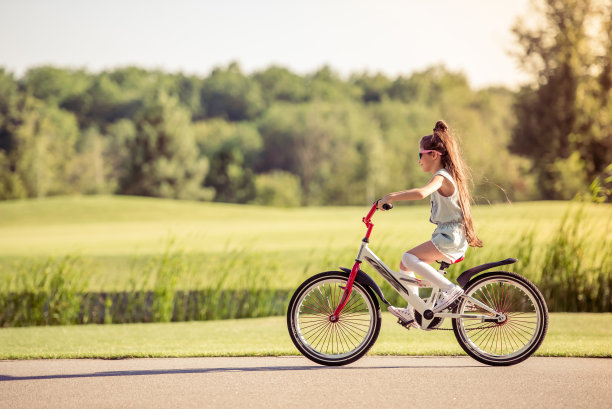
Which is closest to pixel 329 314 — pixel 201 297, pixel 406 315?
pixel 406 315

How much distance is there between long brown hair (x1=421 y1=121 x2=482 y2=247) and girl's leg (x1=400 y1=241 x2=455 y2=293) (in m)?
0.30

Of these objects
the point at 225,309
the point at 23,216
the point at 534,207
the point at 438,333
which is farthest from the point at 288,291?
the point at 23,216

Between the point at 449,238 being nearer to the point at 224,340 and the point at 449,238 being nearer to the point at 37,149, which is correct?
the point at 224,340

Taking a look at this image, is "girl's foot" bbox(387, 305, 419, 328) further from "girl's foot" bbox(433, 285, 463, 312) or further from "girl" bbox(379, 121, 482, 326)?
"girl's foot" bbox(433, 285, 463, 312)

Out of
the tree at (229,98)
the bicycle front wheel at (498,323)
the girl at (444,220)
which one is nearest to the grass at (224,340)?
the bicycle front wheel at (498,323)

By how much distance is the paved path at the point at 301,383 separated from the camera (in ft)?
15.0

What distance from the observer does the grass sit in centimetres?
638

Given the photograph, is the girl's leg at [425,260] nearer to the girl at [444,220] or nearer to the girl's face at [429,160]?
the girl at [444,220]

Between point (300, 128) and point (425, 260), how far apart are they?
83.8m

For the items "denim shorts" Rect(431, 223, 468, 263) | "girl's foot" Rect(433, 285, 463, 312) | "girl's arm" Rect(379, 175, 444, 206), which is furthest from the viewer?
"girl's foot" Rect(433, 285, 463, 312)

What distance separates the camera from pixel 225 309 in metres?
10.4

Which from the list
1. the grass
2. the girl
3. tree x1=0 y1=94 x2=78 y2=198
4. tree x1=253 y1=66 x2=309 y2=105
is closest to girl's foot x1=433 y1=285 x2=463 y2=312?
the girl

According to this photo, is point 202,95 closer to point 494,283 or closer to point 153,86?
point 153,86

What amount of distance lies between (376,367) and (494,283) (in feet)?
3.76
